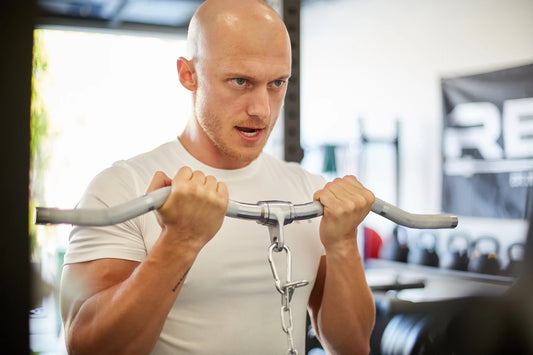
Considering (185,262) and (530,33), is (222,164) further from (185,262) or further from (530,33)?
(530,33)

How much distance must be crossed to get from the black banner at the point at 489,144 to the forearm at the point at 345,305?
298 cm

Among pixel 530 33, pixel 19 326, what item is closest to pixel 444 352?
pixel 19 326

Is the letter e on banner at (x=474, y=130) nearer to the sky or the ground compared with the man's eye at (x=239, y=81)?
nearer to the sky

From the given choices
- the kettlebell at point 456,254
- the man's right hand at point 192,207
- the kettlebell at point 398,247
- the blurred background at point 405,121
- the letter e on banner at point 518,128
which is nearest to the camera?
the man's right hand at point 192,207

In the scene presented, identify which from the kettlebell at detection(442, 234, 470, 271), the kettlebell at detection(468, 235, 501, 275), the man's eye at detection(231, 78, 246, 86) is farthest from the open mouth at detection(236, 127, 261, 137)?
the kettlebell at detection(442, 234, 470, 271)

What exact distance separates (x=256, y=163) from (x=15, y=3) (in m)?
1.07

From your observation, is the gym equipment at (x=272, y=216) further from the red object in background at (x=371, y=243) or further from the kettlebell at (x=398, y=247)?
the red object in background at (x=371, y=243)

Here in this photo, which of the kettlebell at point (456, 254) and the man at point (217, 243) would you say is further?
the kettlebell at point (456, 254)

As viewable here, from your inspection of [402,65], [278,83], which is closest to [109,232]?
[278,83]

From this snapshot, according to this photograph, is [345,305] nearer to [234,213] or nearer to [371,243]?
[234,213]

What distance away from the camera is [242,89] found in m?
1.32

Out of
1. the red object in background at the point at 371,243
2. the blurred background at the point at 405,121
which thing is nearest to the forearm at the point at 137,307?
the blurred background at the point at 405,121

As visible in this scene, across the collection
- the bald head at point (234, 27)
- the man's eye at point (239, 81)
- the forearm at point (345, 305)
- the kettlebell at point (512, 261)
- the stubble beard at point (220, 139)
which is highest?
the bald head at point (234, 27)

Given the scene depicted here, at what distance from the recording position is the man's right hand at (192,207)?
100 centimetres
